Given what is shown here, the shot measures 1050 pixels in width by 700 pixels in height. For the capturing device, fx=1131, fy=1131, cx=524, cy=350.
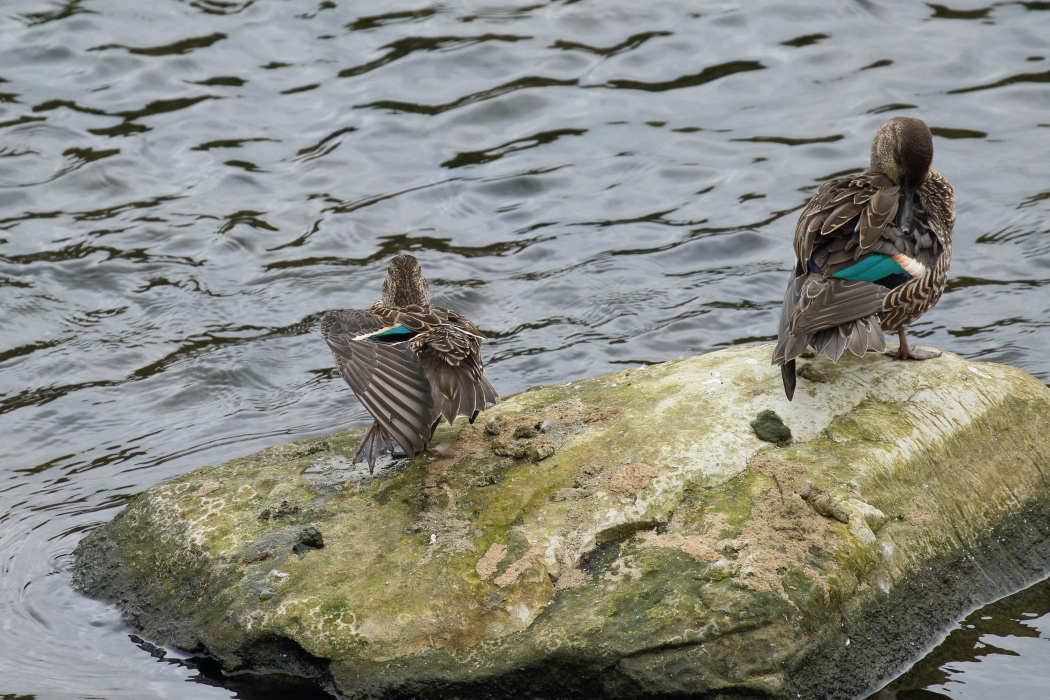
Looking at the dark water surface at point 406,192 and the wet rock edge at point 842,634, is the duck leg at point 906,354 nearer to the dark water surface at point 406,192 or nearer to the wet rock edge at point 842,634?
the wet rock edge at point 842,634

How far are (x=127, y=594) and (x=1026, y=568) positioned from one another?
13.1 feet

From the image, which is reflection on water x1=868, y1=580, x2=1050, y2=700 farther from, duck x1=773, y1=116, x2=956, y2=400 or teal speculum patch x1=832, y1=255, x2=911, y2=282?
teal speculum patch x1=832, y1=255, x2=911, y2=282

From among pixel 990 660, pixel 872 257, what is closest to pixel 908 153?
pixel 872 257

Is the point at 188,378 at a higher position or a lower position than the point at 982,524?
Result: lower

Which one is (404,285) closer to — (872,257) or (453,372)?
(453,372)

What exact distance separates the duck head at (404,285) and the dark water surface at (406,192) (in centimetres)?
113

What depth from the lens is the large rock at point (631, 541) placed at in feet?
13.8

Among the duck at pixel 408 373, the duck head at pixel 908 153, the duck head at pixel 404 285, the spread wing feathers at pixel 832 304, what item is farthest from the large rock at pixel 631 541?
the duck head at pixel 404 285

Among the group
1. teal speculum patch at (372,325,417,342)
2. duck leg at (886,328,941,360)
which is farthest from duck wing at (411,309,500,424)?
duck leg at (886,328,941,360)

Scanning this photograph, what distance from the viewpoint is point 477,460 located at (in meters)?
5.23

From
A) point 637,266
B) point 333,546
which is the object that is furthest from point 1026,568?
point 637,266

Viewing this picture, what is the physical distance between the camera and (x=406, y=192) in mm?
10289

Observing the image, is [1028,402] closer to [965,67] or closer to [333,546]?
[333,546]

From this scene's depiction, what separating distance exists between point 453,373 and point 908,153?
2.57 m
